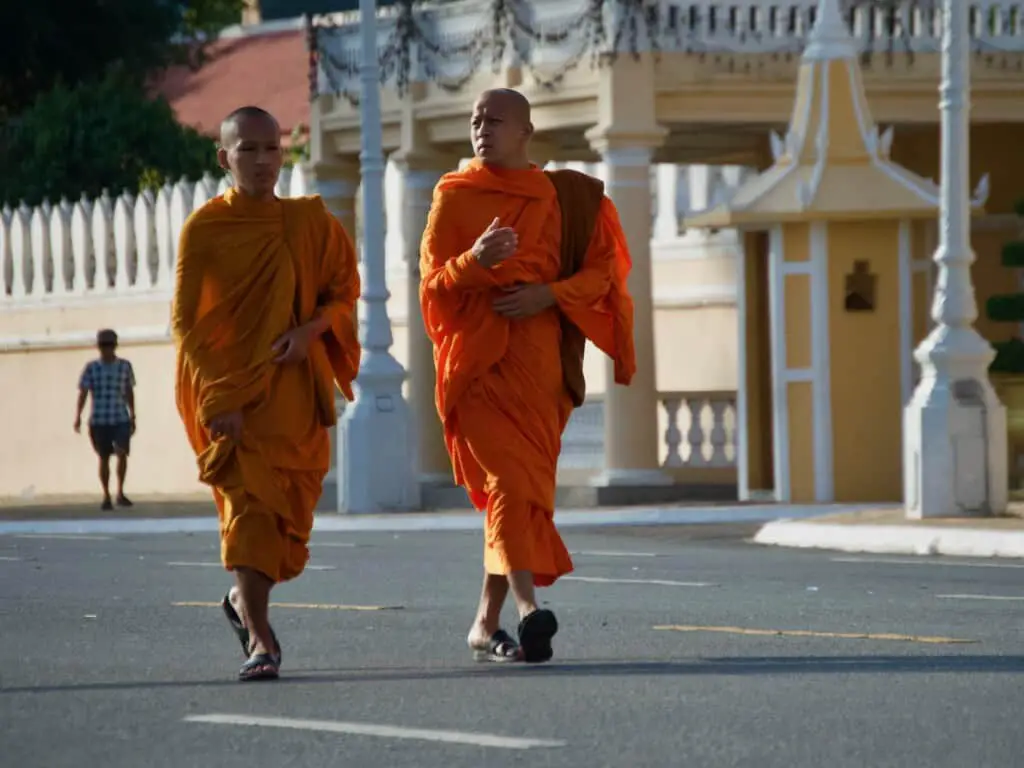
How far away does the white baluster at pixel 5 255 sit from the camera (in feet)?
122

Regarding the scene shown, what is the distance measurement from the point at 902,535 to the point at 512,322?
27.1 ft

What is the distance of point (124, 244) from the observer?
115 ft

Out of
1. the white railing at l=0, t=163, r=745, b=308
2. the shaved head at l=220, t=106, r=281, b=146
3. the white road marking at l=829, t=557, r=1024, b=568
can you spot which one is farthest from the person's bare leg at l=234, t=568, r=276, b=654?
the white railing at l=0, t=163, r=745, b=308

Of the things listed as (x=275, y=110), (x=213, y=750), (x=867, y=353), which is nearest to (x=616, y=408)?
(x=867, y=353)

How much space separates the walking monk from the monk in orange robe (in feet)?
1.52

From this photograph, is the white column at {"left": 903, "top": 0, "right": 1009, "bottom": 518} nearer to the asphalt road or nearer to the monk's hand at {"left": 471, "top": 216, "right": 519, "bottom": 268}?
the asphalt road

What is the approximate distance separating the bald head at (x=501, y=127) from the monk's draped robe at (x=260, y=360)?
635 mm

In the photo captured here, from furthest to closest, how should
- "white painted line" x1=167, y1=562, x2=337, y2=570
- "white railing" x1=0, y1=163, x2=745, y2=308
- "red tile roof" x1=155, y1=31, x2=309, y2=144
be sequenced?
"red tile roof" x1=155, y1=31, x2=309, y2=144, "white railing" x1=0, y1=163, x2=745, y2=308, "white painted line" x1=167, y1=562, x2=337, y2=570

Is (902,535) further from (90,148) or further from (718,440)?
(90,148)

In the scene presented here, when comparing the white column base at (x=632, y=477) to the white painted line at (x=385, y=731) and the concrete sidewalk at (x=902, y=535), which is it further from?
the white painted line at (x=385, y=731)

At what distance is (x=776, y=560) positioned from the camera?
1770 centimetres

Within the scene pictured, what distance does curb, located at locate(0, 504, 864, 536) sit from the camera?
23547mm

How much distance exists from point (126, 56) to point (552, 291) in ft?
134

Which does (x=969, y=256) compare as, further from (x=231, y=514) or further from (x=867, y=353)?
(x=231, y=514)
